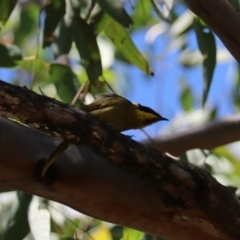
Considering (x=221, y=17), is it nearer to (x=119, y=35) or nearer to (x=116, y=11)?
(x=116, y=11)

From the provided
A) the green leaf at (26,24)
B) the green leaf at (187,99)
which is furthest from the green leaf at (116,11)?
the green leaf at (187,99)

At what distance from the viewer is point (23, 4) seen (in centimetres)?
Result: 267

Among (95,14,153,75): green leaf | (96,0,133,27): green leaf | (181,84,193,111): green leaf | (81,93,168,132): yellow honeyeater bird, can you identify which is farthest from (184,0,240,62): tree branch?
(181,84,193,111): green leaf

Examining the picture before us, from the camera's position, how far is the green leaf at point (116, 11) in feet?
4.90

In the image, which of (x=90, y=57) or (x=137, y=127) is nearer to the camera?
(x=137, y=127)

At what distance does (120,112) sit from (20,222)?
0.46 metres

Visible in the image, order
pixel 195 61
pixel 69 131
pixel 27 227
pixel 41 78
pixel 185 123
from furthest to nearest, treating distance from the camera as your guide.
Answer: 1. pixel 195 61
2. pixel 185 123
3. pixel 41 78
4. pixel 27 227
5. pixel 69 131

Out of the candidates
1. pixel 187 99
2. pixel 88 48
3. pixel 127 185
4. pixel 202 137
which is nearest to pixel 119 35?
pixel 88 48

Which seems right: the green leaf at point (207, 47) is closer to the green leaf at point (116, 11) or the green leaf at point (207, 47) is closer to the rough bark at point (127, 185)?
the green leaf at point (116, 11)

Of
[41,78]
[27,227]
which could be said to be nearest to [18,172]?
[27,227]

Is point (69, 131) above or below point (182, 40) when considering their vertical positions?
above

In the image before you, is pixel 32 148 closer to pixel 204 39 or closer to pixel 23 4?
pixel 204 39

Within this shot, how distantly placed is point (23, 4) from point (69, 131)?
1.81m

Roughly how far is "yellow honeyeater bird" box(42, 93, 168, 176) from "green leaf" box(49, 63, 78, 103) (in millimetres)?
411
